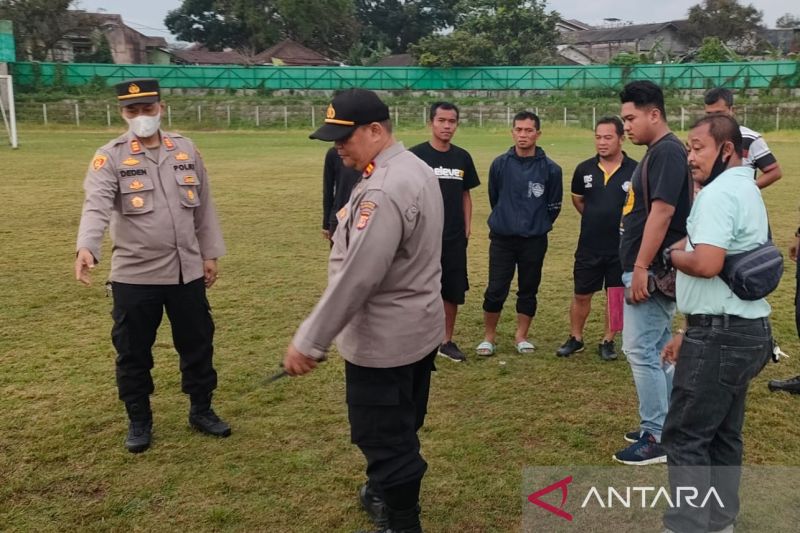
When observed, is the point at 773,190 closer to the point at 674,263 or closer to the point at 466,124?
the point at 674,263

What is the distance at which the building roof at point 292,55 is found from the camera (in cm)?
5788

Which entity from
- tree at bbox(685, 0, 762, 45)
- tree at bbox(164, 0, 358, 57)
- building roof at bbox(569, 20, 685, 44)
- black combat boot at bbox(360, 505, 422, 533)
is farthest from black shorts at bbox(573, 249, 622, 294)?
building roof at bbox(569, 20, 685, 44)

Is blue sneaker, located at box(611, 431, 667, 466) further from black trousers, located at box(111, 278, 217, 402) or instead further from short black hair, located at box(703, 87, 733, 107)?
short black hair, located at box(703, 87, 733, 107)

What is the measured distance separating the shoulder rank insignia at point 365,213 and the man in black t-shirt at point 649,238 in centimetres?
165

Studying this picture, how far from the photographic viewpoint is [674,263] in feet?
10.4

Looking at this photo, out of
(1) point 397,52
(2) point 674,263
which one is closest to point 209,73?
(1) point 397,52

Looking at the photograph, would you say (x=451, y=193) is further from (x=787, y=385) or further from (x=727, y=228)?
(x=727, y=228)

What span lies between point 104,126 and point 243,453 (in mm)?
38162

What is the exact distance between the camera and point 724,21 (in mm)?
61250

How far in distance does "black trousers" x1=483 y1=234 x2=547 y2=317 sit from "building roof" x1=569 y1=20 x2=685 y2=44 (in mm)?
66727

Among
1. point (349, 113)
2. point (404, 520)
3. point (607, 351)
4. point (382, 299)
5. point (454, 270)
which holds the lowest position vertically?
point (607, 351)

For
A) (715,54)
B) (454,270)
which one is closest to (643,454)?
(454,270)

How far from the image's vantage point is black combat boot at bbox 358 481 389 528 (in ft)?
11.6

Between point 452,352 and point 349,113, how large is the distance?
325 centimetres
